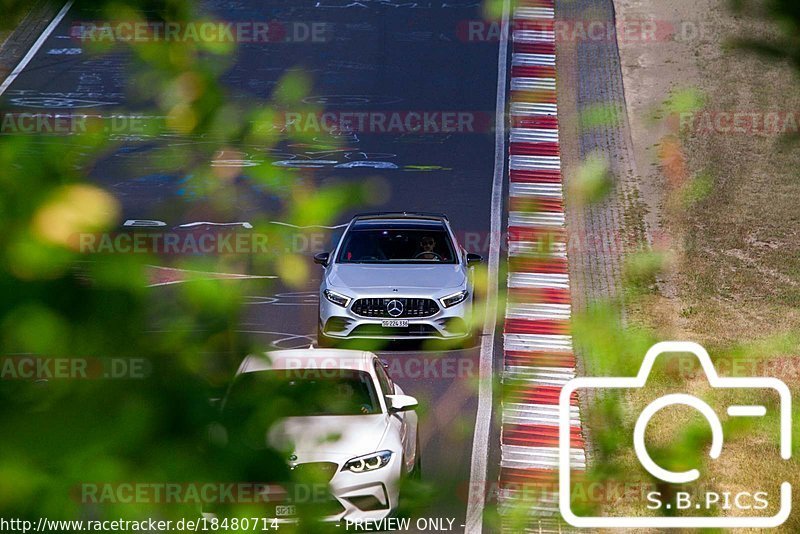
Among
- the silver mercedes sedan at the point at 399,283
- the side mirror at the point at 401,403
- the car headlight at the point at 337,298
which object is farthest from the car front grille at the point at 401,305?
the side mirror at the point at 401,403

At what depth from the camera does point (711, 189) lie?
2486 cm

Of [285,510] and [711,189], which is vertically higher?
[285,510]

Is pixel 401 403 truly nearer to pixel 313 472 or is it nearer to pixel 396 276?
pixel 396 276

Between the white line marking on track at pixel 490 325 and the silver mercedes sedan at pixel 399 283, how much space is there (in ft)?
1.95

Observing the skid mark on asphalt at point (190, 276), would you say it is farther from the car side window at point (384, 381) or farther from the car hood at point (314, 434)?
the car side window at point (384, 381)

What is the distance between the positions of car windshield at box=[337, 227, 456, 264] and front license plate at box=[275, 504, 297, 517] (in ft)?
44.8

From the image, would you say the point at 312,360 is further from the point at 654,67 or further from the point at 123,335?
the point at 654,67

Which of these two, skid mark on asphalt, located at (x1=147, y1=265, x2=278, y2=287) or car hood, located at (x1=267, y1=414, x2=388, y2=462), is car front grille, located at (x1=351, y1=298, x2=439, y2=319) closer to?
skid mark on asphalt, located at (x1=147, y1=265, x2=278, y2=287)

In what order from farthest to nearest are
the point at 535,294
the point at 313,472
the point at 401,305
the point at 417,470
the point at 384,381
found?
the point at 535,294, the point at 401,305, the point at 384,381, the point at 417,470, the point at 313,472

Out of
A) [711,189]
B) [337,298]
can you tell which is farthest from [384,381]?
[711,189]

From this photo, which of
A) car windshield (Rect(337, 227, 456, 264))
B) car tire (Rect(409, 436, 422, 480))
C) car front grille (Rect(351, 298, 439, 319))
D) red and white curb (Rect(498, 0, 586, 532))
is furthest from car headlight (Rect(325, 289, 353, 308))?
car tire (Rect(409, 436, 422, 480))

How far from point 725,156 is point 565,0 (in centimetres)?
929

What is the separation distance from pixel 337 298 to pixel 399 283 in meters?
0.75

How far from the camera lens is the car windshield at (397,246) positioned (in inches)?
626
